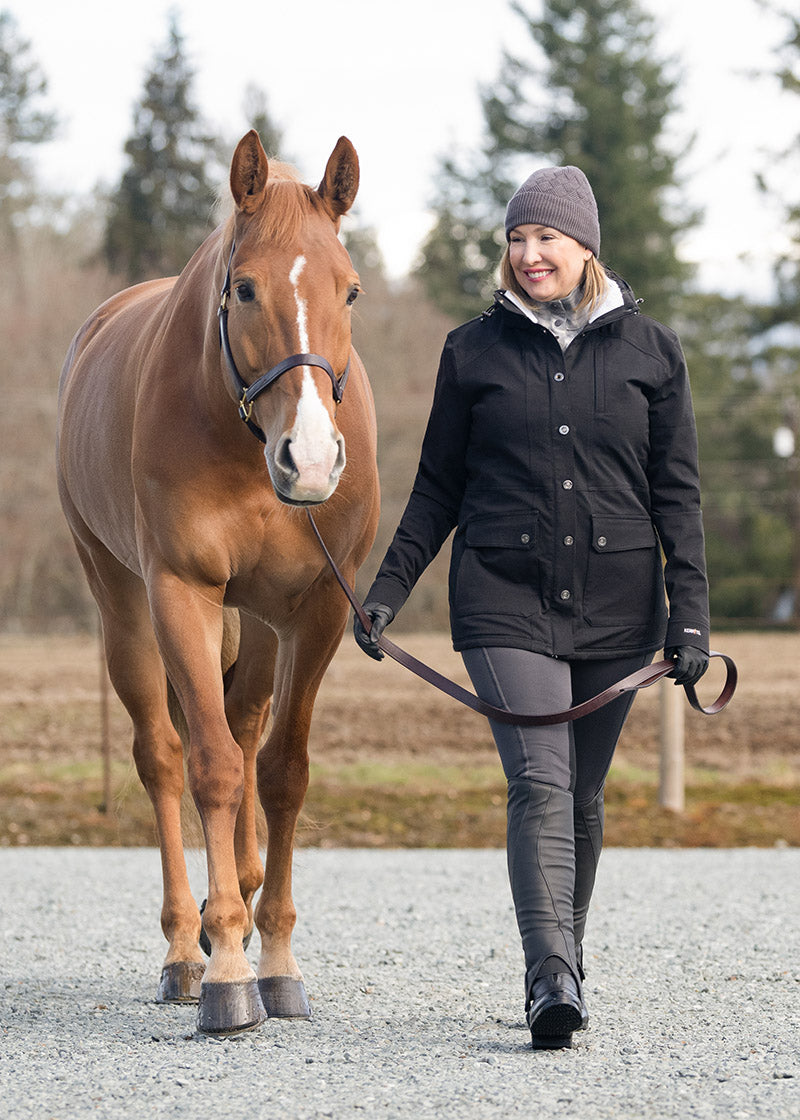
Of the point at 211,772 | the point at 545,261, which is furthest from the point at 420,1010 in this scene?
the point at 545,261

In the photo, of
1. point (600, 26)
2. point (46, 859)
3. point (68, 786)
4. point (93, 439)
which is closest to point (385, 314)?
point (600, 26)

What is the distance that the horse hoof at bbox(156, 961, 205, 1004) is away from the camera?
443 centimetres

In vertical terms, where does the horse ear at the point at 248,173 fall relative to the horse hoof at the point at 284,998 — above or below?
above

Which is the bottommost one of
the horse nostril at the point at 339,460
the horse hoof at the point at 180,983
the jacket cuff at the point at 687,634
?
the horse hoof at the point at 180,983

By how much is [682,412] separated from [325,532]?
3.60 ft

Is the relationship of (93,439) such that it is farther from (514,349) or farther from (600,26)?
→ (600,26)

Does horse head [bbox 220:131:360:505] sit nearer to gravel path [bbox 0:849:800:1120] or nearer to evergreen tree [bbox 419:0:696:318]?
gravel path [bbox 0:849:800:1120]

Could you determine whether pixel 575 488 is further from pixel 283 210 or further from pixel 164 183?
pixel 164 183

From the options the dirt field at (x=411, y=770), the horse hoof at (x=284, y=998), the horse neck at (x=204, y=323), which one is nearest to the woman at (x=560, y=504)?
the horse neck at (x=204, y=323)

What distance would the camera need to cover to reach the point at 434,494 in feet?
13.0

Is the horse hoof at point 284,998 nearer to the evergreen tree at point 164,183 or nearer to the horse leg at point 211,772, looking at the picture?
the horse leg at point 211,772

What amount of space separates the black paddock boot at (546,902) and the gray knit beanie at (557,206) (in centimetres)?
145

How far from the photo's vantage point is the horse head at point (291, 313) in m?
3.38

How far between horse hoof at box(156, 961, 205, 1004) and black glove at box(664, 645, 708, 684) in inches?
73.2
